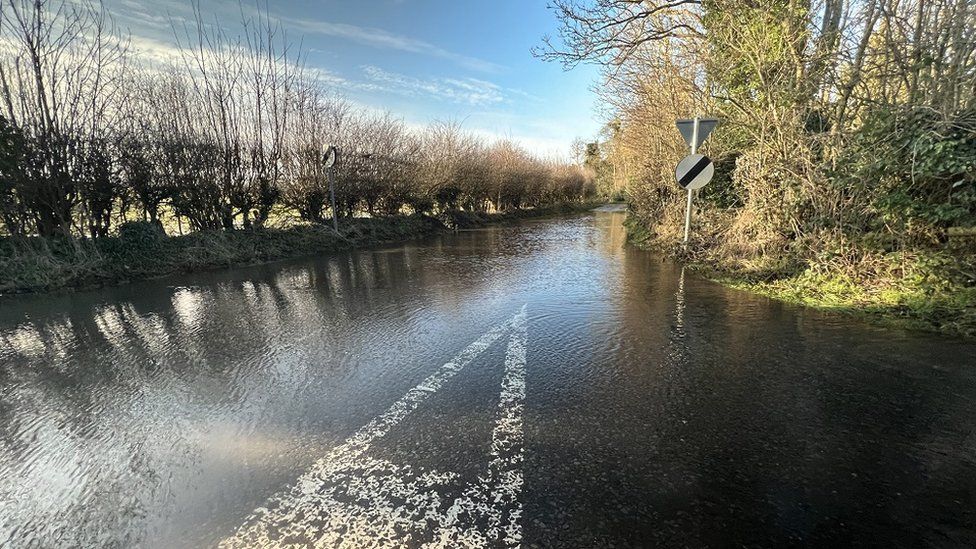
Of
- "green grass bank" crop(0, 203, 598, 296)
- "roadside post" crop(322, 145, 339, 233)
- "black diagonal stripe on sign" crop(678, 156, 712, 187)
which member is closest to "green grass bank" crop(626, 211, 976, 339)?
"black diagonal stripe on sign" crop(678, 156, 712, 187)

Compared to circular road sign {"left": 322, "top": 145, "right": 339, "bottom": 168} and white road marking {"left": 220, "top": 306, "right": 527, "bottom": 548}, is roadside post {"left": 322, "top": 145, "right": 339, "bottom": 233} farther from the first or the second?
white road marking {"left": 220, "top": 306, "right": 527, "bottom": 548}

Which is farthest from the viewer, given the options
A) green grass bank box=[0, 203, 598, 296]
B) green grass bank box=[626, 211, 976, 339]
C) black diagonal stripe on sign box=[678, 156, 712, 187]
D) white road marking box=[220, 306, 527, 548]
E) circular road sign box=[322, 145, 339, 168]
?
circular road sign box=[322, 145, 339, 168]

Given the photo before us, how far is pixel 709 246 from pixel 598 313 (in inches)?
203

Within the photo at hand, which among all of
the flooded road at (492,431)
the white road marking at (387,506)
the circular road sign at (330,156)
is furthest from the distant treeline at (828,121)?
the circular road sign at (330,156)

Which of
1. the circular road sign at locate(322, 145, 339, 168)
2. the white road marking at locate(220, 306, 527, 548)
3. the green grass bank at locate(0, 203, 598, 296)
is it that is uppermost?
the circular road sign at locate(322, 145, 339, 168)

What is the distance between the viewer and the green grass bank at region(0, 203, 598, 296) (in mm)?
8516

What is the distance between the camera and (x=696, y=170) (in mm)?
8719

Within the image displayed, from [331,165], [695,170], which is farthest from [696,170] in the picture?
[331,165]

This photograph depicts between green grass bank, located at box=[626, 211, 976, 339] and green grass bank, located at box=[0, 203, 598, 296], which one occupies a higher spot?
green grass bank, located at box=[0, 203, 598, 296]

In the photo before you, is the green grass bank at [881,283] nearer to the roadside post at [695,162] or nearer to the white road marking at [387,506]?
the roadside post at [695,162]

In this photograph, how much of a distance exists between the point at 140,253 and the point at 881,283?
45.2 feet

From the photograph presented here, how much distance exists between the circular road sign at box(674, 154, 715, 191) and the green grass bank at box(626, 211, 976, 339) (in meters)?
1.87

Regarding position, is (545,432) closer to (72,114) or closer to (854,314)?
(854,314)

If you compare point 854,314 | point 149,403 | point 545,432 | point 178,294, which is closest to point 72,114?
point 178,294
